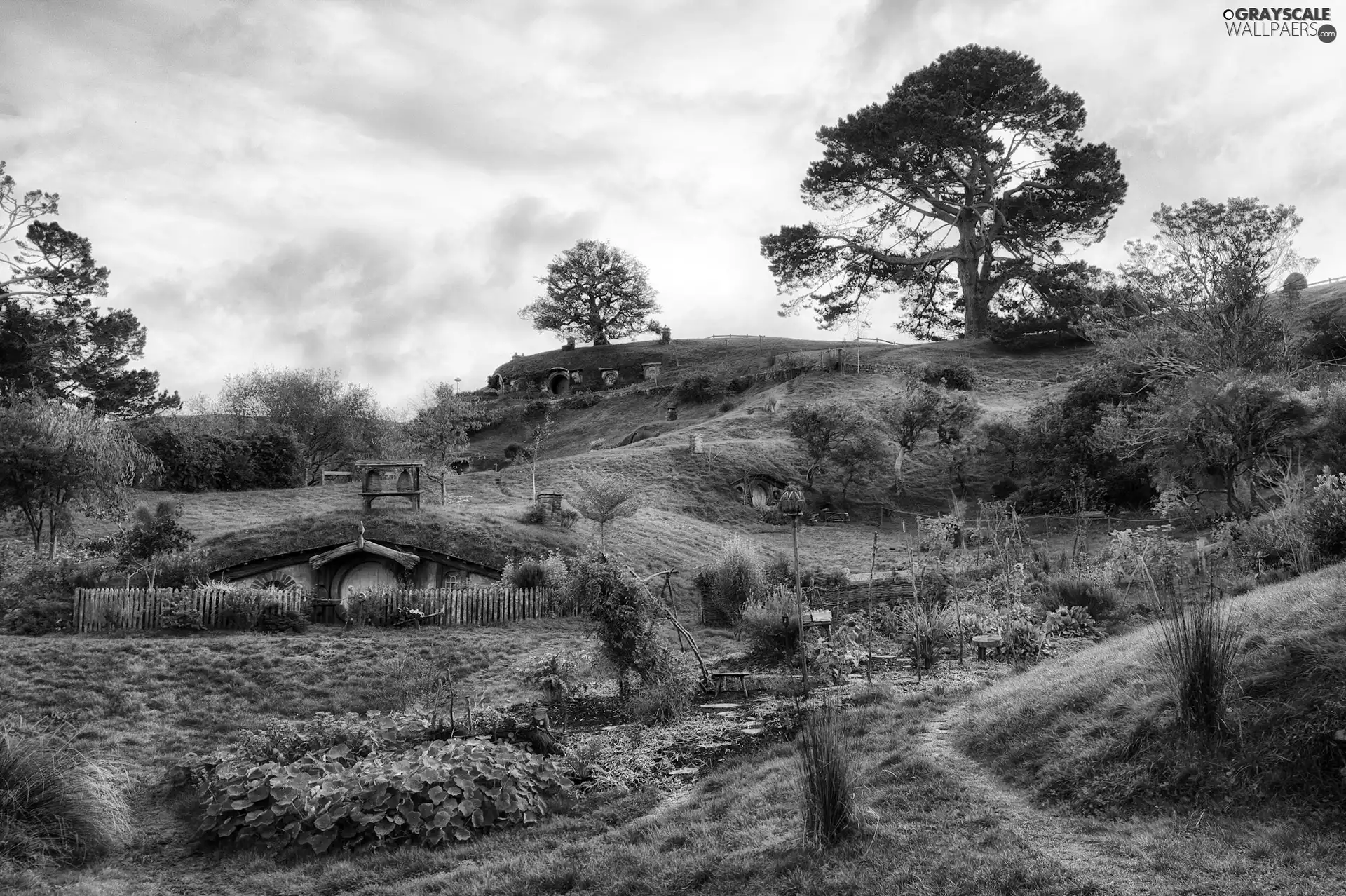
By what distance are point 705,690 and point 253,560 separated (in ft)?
47.9

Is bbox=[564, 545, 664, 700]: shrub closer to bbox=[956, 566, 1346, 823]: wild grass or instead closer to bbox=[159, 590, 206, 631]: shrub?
bbox=[956, 566, 1346, 823]: wild grass

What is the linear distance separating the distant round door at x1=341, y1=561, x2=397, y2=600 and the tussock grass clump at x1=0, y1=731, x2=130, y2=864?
558 inches

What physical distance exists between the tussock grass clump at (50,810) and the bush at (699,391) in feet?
182

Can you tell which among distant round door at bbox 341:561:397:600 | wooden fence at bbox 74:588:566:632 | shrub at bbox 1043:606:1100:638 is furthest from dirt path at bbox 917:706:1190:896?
distant round door at bbox 341:561:397:600

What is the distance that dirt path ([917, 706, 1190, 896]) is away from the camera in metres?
6.29

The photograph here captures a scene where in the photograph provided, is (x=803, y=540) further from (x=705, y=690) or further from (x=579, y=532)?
(x=705, y=690)

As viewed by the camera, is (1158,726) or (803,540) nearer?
(1158,726)

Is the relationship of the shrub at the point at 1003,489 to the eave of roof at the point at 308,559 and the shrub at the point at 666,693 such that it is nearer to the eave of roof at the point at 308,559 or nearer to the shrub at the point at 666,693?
the eave of roof at the point at 308,559

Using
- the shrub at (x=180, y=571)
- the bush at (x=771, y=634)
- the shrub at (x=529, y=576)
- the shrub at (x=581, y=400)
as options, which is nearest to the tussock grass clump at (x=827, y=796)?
the bush at (x=771, y=634)

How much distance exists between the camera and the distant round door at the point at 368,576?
24.3m

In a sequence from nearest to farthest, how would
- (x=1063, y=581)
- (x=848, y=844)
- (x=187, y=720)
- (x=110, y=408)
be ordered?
1. (x=848, y=844)
2. (x=187, y=720)
3. (x=1063, y=581)
4. (x=110, y=408)

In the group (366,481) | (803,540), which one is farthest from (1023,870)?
(803,540)

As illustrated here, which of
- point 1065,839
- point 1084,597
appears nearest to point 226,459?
point 1084,597

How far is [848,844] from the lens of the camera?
750cm
